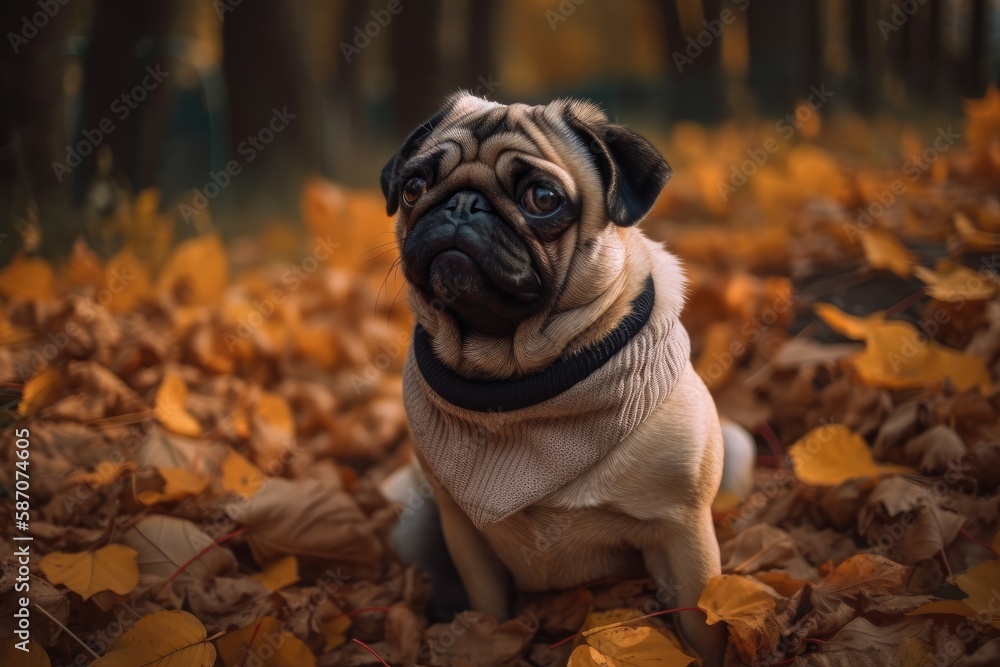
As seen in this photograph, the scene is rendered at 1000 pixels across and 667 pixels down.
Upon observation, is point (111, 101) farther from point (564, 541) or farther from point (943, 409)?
point (943, 409)

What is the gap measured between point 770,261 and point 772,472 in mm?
1431

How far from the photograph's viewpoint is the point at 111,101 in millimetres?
4254

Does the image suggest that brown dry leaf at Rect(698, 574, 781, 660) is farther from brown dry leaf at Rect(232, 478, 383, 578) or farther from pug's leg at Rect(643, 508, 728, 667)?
brown dry leaf at Rect(232, 478, 383, 578)

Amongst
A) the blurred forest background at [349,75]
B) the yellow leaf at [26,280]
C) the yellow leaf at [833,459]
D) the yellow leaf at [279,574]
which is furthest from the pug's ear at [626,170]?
the blurred forest background at [349,75]

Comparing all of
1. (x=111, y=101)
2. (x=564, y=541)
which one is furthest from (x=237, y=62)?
(x=564, y=541)

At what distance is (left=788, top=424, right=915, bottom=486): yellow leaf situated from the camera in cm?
248

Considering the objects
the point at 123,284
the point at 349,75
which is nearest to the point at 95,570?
the point at 123,284

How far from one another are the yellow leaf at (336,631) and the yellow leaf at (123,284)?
1908 millimetres

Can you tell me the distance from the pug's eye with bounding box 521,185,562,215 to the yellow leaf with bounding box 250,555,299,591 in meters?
1.29

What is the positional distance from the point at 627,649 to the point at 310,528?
40.7 inches

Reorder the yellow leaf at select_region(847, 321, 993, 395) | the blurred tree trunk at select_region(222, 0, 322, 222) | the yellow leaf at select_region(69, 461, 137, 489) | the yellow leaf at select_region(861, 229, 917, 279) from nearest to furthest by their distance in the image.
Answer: the yellow leaf at select_region(69, 461, 137, 489), the yellow leaf at select_region(847, 321, 993, 395), the yellow leaf at select_region(861, 229, 917, 279), the blurred tree trunk at select_region(222, 0, 322, 222)

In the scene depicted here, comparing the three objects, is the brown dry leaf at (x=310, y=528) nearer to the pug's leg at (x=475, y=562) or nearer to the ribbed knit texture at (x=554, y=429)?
the pug's leg at (x=475, y=562)

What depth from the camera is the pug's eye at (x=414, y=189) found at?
2000mm

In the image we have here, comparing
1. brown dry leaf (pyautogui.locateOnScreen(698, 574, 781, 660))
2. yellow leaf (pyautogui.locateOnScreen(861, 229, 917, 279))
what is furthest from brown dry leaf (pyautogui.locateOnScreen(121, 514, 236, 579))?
yellow leaf (pyautogui.locateOnScreen(861, 229, 917, 279))
